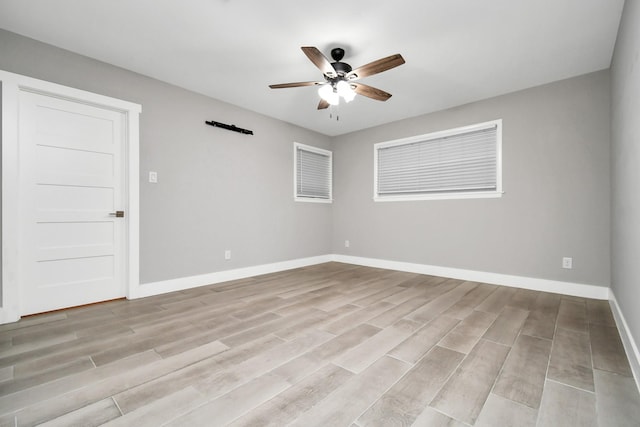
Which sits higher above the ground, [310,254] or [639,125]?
[639,125]

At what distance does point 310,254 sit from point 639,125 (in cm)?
441

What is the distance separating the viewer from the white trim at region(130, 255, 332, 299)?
10.8 feet

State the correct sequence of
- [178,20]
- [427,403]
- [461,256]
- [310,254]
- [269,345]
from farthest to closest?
[310,254] → [461,256] → [178,20] → [269,345] → [427,403]

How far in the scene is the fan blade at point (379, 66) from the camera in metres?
2.30

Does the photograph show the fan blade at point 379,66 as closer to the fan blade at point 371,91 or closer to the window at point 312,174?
the fan blade at point 371,91

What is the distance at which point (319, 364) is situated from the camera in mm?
1767

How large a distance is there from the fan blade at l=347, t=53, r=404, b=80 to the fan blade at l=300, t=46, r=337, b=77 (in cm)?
20

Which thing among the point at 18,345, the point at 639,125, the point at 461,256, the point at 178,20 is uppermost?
the point at 178,20

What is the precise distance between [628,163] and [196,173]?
13.9 feet

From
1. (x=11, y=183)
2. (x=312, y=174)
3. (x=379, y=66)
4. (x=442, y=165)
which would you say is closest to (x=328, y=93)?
(x=379, y=66)

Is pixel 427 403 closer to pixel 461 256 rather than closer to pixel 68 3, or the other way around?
pixel 461 256

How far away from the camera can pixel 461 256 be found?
4121 mm

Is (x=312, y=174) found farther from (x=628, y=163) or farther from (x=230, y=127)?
(x=628, y=163)

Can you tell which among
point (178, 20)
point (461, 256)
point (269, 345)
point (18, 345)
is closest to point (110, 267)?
point (18, 345)
